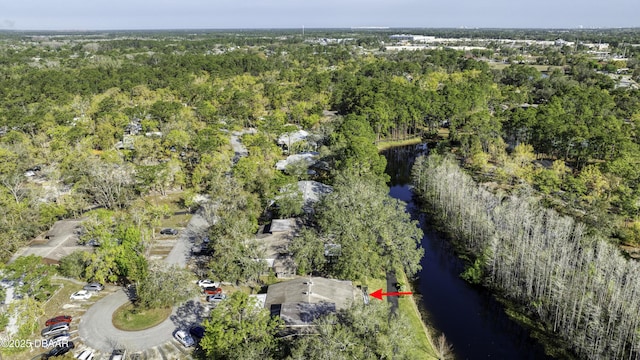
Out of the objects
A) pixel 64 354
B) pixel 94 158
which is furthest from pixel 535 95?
pixel 64 354

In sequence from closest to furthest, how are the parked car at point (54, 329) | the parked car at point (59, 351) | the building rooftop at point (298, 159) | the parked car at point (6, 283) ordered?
1. the parked car at point (59, 351)
2. the parked car at point (54, 329)
3. the parked car at point (6, 283)
4. the building rooftop at point (298, 159)

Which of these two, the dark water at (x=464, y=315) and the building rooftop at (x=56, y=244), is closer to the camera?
the dark water at (x=464, y=315)

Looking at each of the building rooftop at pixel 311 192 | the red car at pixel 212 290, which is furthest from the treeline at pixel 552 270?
the red car at pixel 212 290

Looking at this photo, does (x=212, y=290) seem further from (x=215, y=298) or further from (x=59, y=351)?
(x=59, y=351)

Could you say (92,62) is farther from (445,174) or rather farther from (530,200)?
(530,200)

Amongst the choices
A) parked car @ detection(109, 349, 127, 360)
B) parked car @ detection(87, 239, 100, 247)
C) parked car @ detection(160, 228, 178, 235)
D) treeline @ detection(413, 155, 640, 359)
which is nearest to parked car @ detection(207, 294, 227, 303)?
parked car @ detection(109, 349, 127, 360)

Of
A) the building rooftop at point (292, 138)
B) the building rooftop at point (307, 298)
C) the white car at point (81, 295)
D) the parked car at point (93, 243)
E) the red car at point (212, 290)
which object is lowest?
the white car at point (81, 295)

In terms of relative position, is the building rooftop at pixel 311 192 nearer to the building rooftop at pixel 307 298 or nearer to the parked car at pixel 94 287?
the building rooftop at pixel 307 298
